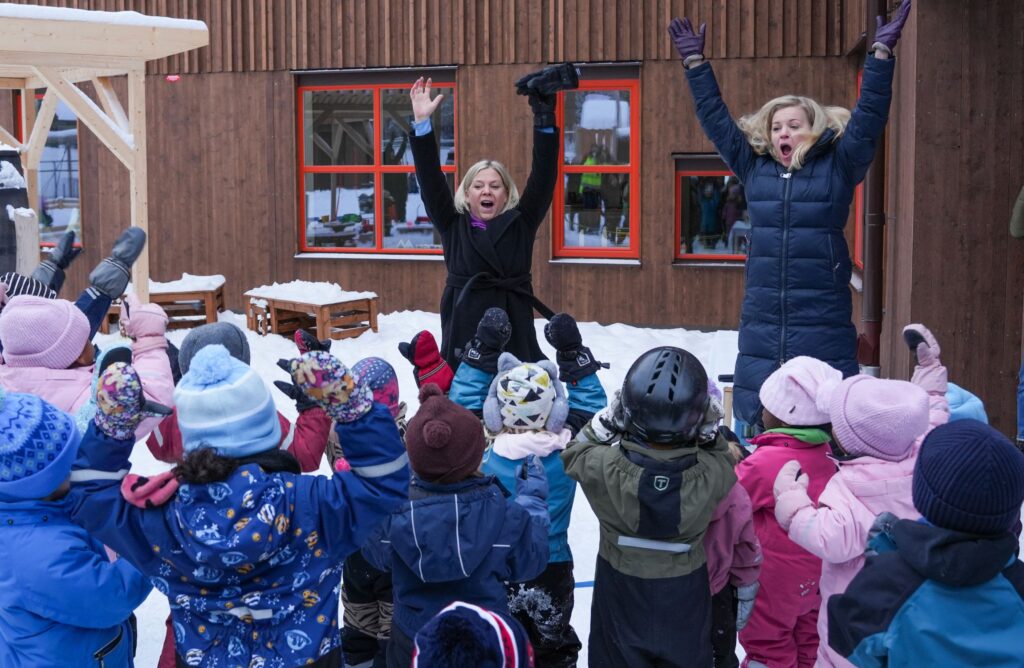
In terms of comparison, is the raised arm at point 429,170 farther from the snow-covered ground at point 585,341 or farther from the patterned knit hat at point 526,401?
the snow-covered ground at point 585,341

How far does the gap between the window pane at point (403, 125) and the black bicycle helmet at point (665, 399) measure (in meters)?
8.93

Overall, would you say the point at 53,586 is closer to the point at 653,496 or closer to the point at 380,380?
the point at 380,380

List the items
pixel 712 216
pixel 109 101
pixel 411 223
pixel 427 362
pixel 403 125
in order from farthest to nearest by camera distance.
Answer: pixel 411 223 → pixel 403 125 → pixel 712 216 → pixel 109 101 → pixel 427 362

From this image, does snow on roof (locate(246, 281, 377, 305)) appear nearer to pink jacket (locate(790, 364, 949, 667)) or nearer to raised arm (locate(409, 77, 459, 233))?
raised arm (locate(409, 77, 459, 233))

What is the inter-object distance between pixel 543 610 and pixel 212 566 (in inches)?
52.8

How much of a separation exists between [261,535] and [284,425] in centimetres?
68

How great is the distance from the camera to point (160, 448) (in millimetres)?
3021

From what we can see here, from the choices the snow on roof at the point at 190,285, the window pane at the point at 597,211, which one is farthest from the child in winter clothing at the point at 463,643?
the snow on roof at the point at 190,285

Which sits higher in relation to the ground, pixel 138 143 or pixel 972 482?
pixel 138 143

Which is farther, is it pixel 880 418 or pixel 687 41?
pixel 687 41

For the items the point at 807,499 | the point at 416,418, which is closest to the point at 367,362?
the point at 416,418

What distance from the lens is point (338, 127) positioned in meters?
11.8

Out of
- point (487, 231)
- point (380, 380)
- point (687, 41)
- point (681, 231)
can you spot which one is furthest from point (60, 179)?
point (380, 380)

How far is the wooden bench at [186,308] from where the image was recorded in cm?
1098
